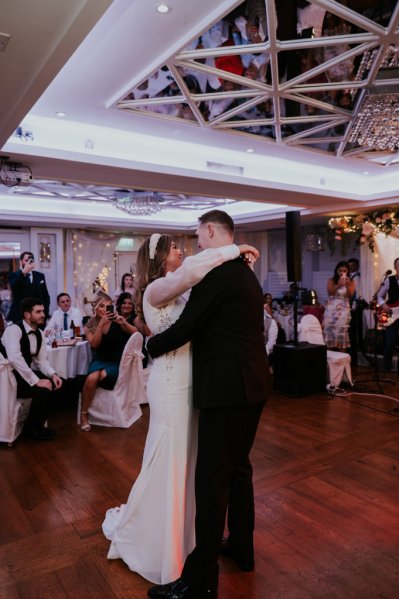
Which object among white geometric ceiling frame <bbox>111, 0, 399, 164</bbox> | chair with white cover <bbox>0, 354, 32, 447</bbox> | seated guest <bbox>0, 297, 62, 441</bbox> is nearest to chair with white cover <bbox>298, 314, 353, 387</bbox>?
white geometric ceiling frame <bbox>111, 0, 399, 164</bbox>

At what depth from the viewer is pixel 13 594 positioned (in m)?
1.96

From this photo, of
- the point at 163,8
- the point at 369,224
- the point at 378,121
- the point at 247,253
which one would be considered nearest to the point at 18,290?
the point at 163,8

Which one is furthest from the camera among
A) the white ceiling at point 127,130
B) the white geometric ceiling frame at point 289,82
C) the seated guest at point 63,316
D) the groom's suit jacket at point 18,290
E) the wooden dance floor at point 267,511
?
the groom's suit jacket at point 18,290

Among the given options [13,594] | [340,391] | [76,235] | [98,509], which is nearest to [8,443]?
[98,509]

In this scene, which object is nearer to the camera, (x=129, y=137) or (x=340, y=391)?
(x=129, y=137)

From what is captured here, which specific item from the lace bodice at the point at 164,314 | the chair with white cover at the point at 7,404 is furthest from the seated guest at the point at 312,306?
the lace bodice at the point at 164,314

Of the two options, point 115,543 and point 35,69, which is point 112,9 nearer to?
point 35,69

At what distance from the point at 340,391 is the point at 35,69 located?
4.73 meters

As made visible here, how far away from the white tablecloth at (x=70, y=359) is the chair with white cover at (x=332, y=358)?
9.22 ft

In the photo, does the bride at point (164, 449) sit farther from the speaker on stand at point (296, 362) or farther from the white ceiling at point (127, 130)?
the speaker on stand at point (296, 362)

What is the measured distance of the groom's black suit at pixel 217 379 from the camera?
1.73m

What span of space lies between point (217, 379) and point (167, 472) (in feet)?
1.78

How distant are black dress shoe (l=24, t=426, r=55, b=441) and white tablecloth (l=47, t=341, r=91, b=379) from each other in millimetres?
794

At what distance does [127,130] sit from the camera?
14.8 feet
